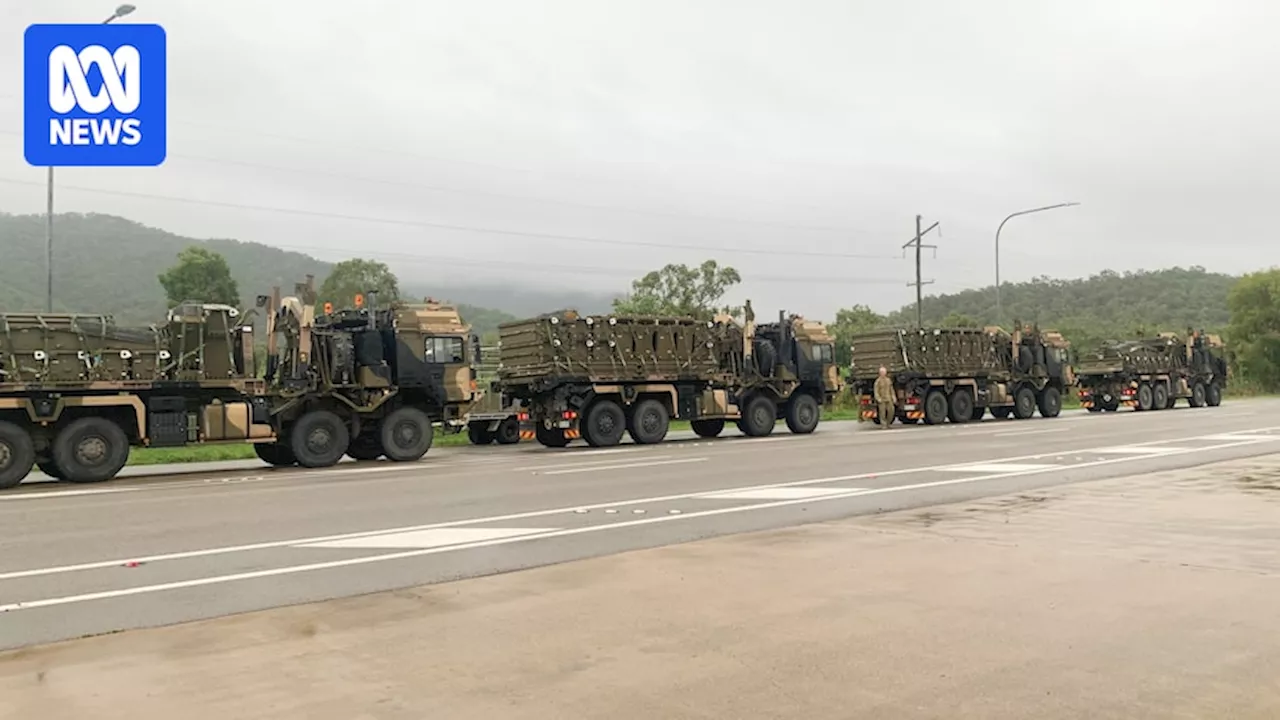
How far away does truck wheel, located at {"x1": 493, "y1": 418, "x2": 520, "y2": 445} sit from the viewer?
25000mm

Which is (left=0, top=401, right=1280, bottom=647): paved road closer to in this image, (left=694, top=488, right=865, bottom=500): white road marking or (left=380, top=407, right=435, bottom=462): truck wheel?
(left=694, top=488, right=865, bottom=500): white road marking

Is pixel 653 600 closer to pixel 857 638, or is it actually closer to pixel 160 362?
pixel 857 638

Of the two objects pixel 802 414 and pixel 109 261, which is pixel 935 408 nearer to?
pixel 802 414

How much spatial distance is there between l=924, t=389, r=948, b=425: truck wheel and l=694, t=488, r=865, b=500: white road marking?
64.6ft

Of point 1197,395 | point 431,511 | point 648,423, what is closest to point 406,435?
point 648,423

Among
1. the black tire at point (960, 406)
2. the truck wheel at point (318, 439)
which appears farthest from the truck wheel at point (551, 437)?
the black tire at point (960, 406)

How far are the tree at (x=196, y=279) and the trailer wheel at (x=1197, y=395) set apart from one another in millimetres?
38270

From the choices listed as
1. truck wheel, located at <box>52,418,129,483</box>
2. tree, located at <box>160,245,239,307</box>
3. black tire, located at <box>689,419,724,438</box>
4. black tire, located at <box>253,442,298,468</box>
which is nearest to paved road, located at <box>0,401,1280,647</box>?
truck wheel, located at <box>52,418,129,483</box>

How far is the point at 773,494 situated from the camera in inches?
502

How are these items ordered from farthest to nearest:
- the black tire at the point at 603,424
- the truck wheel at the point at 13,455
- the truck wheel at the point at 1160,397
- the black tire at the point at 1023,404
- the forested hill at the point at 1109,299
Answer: the forested hill at the point at 1109,299
the truck wheel at the point at 1160,397
the black tire at the point at 1023,404
the black tire at the point at 603,424
the truck wheel at the point at 13,455

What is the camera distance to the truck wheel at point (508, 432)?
82.0 ft

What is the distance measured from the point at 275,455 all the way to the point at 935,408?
1969 centimetres

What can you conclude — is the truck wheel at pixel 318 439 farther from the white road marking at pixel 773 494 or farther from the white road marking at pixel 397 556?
the white road marking at pixel 397 556

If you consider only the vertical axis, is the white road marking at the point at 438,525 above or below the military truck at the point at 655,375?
below
